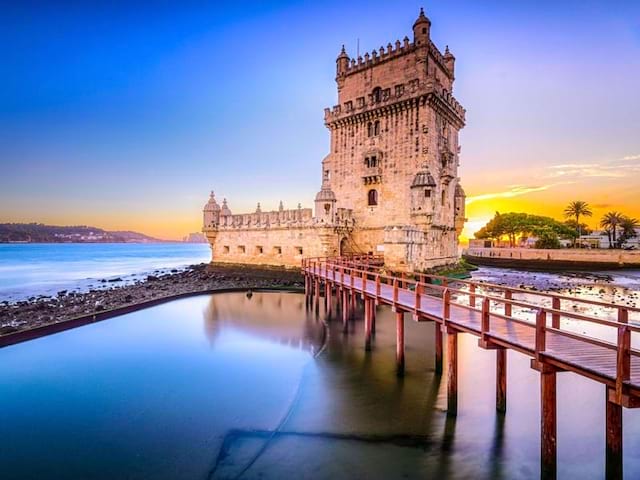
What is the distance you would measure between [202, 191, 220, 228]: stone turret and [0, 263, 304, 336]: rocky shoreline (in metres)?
4.31

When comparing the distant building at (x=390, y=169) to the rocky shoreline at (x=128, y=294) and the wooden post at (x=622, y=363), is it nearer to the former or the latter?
the rocky shoreline at (x=128, y=294)

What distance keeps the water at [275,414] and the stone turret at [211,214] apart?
22725 millimetres

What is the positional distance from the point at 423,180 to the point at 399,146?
148 inches

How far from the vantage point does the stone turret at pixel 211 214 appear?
35.8 m

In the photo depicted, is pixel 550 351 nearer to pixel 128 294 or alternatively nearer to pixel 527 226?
pixel 128 294

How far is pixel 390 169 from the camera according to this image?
2536cm

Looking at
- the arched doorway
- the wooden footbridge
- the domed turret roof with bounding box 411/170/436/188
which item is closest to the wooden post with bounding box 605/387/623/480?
the wooden footbridge

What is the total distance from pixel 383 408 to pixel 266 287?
1843 centimetres

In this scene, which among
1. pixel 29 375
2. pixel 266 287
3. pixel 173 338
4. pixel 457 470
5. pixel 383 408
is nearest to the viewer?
pixel 457 470

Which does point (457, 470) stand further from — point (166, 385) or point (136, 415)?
point (166, 385)

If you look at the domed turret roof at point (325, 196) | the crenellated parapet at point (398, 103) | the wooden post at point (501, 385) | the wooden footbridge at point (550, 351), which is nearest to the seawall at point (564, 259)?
the crenellated parapet at point (398, 103)

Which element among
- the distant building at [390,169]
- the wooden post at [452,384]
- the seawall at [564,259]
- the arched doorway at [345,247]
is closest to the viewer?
the wooden post at [452,384]

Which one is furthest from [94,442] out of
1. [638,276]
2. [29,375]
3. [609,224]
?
[609,224]

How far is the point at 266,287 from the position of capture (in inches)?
1010
